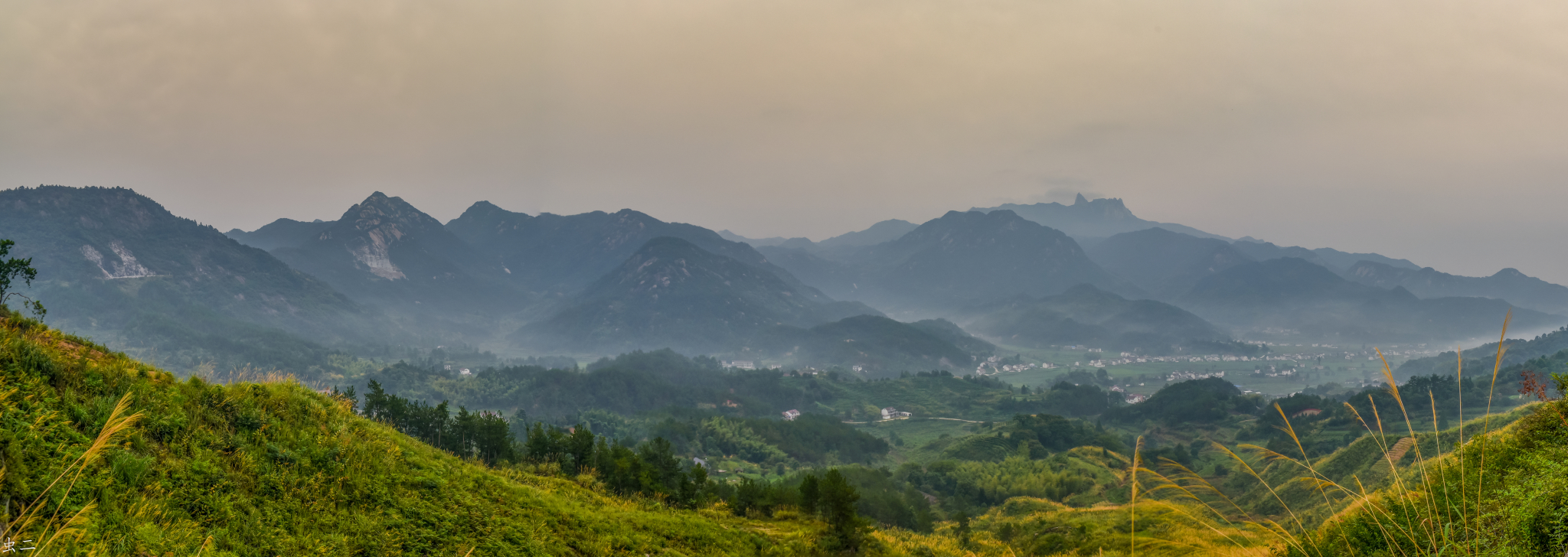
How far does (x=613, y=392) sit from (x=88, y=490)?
189895mm

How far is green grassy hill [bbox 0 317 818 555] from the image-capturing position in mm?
6500

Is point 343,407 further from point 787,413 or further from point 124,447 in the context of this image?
point 787,413

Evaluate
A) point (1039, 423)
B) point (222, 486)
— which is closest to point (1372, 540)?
point (222, 486)

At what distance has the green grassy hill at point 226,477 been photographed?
6.50m

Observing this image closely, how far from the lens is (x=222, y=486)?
8.32m

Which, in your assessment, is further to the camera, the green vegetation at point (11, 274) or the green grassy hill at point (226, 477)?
the green vegetation at point (11, 274)

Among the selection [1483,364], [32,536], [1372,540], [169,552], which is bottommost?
[1483,364]

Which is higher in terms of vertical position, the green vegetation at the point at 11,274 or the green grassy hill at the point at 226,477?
the green vegetation at the point at 11,274

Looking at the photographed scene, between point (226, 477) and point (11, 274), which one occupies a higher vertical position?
point (11, 274)

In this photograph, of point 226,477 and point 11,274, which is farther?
point 11,274

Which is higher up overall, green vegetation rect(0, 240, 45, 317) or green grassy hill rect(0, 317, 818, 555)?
green vegetation rect(0, 240, 45, 317)

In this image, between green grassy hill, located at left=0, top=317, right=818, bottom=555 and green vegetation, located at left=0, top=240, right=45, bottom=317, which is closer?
green grassy hill, located at left=0, top=317, right=818, bottom=555

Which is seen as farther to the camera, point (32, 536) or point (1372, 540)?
point (1372, 540)

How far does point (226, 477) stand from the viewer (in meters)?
8.47
